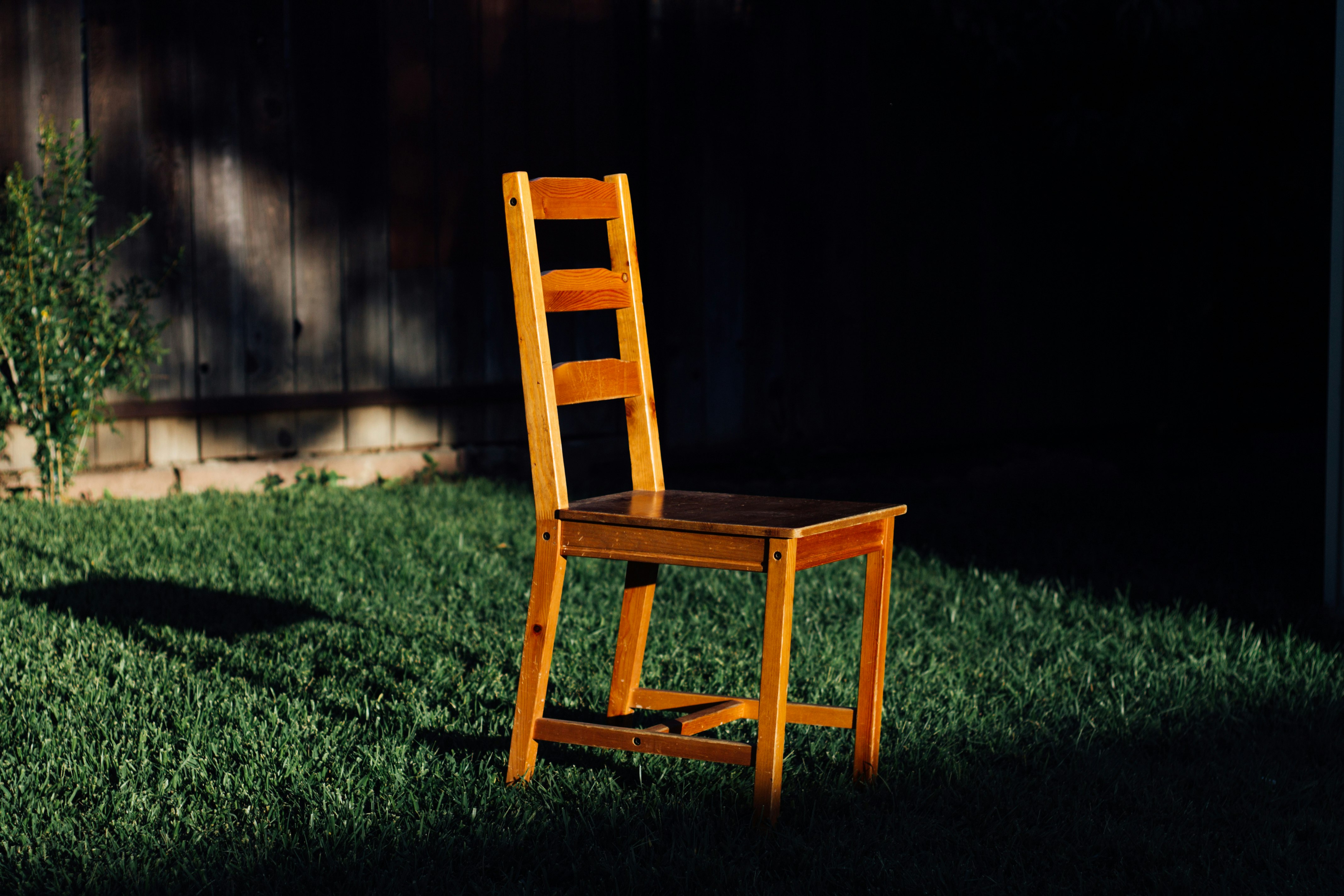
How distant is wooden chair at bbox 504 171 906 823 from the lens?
2441 millimetres

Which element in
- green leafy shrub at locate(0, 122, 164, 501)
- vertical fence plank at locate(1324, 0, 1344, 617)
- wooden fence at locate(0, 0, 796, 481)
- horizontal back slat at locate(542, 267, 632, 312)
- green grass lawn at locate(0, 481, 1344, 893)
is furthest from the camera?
wooden fence at locate(0, 0, 796, 481)

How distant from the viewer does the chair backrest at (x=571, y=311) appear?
103 inches

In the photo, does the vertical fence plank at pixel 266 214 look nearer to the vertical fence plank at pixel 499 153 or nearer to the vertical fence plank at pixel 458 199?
the vertical fence plank at pixel 458 199

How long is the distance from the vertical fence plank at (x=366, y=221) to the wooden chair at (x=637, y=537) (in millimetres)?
3535

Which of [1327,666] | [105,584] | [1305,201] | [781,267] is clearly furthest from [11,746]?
[1305,201]

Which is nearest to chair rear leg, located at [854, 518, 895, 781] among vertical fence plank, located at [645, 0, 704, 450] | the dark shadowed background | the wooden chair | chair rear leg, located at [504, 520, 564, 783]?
the wooden chair

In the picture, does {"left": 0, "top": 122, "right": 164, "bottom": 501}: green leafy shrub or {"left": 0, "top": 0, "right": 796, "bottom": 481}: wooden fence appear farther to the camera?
{"left": 0, "top": 0, "right": 796, "bottom": 481}: wooden fence

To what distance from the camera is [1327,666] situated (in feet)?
11.7

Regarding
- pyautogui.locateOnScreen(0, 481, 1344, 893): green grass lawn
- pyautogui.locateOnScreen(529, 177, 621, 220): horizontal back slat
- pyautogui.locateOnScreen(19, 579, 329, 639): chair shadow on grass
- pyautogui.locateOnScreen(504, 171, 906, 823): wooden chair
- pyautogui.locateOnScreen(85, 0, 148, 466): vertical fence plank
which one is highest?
pyautogui.locateOnScreen(85, 0, 148, 466): vertical fence plank

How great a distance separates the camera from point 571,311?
2.82 meters

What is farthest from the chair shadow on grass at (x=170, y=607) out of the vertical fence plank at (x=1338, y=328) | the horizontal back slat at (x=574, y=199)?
the vertical fence plank at (x=1338, y=328)

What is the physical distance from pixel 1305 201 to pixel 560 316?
4174 millimetres

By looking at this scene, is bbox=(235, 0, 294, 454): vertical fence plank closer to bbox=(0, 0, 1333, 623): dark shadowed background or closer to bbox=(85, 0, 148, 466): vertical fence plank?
bbox=(0, 0, 1333, 623): dark shadowed background

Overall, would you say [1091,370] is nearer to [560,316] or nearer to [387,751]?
[560,316]
